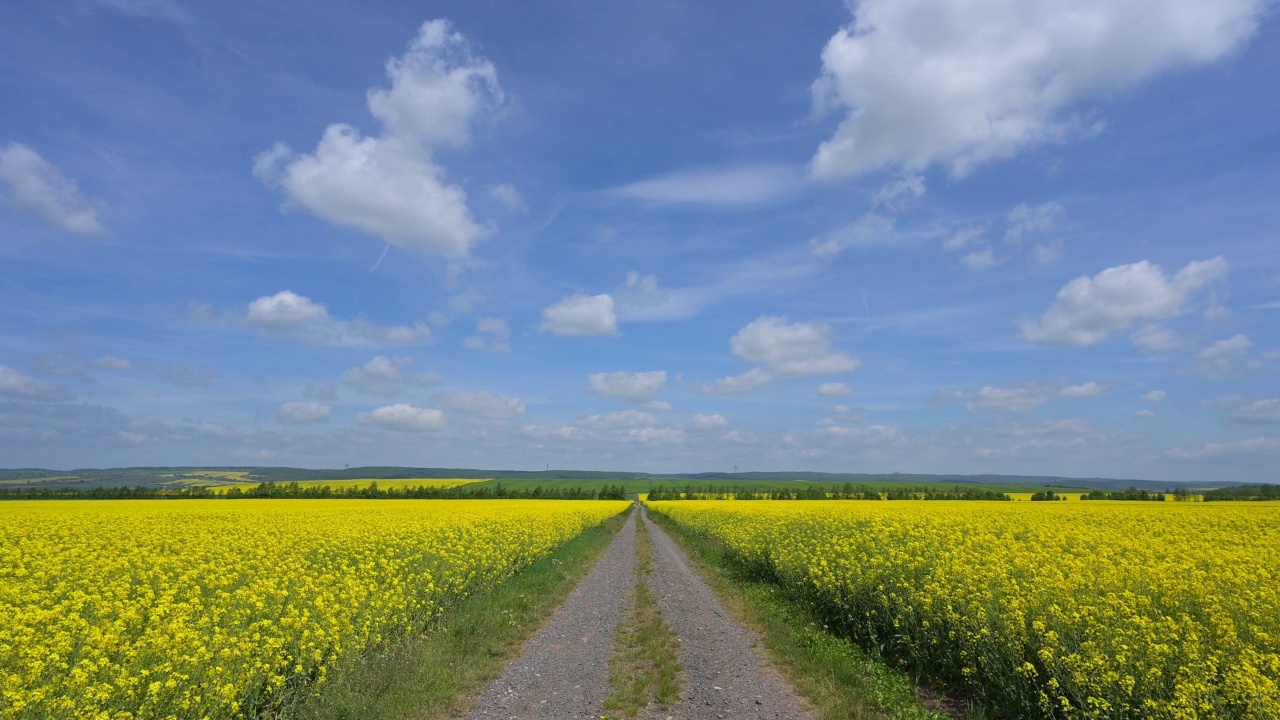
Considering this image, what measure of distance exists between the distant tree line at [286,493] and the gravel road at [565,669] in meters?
71.0

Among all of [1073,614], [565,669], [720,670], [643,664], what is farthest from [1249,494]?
[565,669]

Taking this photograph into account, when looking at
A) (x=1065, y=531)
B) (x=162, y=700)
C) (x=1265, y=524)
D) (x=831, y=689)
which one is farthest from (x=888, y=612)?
(x=1265, y=524)

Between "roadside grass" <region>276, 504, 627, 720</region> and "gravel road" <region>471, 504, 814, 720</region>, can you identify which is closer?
"roadside grass" <region>276, 504, 627, 720</region>

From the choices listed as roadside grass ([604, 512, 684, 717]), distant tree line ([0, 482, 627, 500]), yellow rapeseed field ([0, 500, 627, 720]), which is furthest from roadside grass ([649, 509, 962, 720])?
distant tree line ([0, 482, 627, 500])

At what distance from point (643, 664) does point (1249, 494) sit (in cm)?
8152

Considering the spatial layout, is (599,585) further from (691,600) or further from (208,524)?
(208,524)

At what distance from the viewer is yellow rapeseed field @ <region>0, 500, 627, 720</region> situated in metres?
5.49

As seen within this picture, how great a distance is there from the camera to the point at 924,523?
1708 cm

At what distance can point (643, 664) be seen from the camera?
9.70 m

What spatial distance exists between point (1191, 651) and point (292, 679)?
10368 millimetres

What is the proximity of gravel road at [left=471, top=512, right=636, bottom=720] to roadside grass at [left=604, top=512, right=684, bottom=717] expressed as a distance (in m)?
0.21

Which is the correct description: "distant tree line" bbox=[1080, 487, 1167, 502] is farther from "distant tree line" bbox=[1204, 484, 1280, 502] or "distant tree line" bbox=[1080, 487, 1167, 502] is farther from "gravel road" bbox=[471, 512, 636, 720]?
"gravel road" bbox=[471, 512, 636, 720]

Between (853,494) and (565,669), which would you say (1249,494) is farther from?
(565,669)

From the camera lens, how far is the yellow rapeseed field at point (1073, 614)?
590 cm
